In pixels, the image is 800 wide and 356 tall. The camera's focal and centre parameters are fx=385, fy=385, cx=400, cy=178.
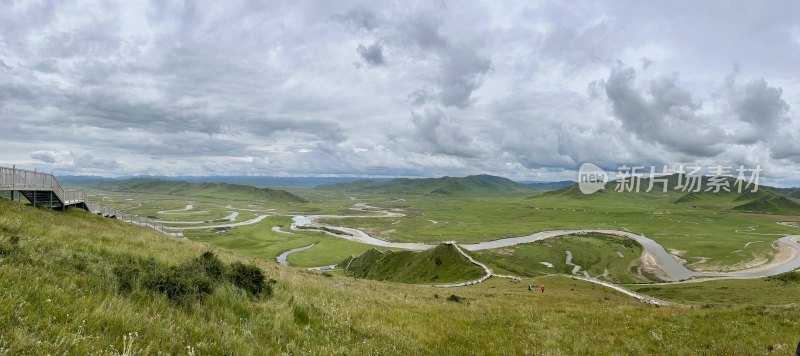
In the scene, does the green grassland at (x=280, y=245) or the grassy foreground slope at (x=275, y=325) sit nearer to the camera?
the grassy foreground slope at (x=275, y=325)

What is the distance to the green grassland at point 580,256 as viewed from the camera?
11344 centimetres

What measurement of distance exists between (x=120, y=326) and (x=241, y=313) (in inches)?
143

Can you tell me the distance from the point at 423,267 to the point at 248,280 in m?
62.3

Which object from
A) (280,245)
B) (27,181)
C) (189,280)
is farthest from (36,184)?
(280,245)

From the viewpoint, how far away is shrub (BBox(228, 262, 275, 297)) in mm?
13055

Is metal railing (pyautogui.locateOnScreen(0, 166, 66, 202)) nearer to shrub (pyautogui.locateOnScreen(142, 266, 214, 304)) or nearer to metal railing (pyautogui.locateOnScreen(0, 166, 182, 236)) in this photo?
metal railing (pyautogui.locateOnScreen(0, 166, 182, 236))

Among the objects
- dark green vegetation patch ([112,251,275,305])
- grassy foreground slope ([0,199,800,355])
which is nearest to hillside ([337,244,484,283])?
grassy foreground slope ([0,199,800,355])

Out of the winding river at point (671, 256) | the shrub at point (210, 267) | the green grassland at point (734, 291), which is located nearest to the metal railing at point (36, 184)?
the shrub at point (210, 267)

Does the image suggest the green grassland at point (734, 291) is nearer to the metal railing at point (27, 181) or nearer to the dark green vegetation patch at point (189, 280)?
the dark green vegetation patch at point (189, 280)

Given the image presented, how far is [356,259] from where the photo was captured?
4151 inches

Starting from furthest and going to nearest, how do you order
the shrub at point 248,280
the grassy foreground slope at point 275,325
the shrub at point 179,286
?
1. the shrub at point 248,280
2. the shrub at point 179,286
3. the grassy foreground slope at point 275,325

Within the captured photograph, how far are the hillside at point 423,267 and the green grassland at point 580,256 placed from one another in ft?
79.8

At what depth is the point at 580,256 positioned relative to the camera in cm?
13312

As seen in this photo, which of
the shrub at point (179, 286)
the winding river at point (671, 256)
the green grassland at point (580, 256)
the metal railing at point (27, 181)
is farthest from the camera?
the green grassland at point (580, 256)
